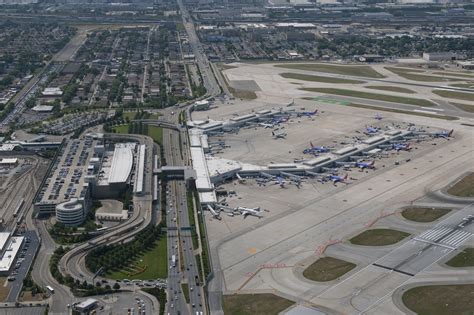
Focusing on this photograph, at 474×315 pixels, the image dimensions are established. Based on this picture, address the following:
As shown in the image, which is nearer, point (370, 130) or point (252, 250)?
point (252, 250)

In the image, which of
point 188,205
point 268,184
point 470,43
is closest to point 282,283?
point 188,205

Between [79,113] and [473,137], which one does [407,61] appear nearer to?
[473,137]

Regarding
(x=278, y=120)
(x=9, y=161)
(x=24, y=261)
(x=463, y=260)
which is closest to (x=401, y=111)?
(x=278, y=120)

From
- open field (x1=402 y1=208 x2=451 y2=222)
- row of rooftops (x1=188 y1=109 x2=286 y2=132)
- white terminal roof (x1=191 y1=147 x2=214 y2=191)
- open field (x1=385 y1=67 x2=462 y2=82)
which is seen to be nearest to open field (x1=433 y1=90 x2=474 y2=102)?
open field (x1=385 y1=67 x2=462 y2=82)

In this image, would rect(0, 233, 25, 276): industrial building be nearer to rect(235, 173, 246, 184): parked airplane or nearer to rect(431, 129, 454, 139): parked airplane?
rect(235, 173, 246, 184): parked airplane

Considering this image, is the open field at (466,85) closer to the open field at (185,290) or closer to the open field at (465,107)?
the open field at (465,107)

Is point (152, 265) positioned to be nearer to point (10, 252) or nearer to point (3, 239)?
point (10, 252)

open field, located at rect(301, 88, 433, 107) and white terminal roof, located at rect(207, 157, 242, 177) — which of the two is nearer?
white terminal roof, located at rect(207, 157, 242, 177)
